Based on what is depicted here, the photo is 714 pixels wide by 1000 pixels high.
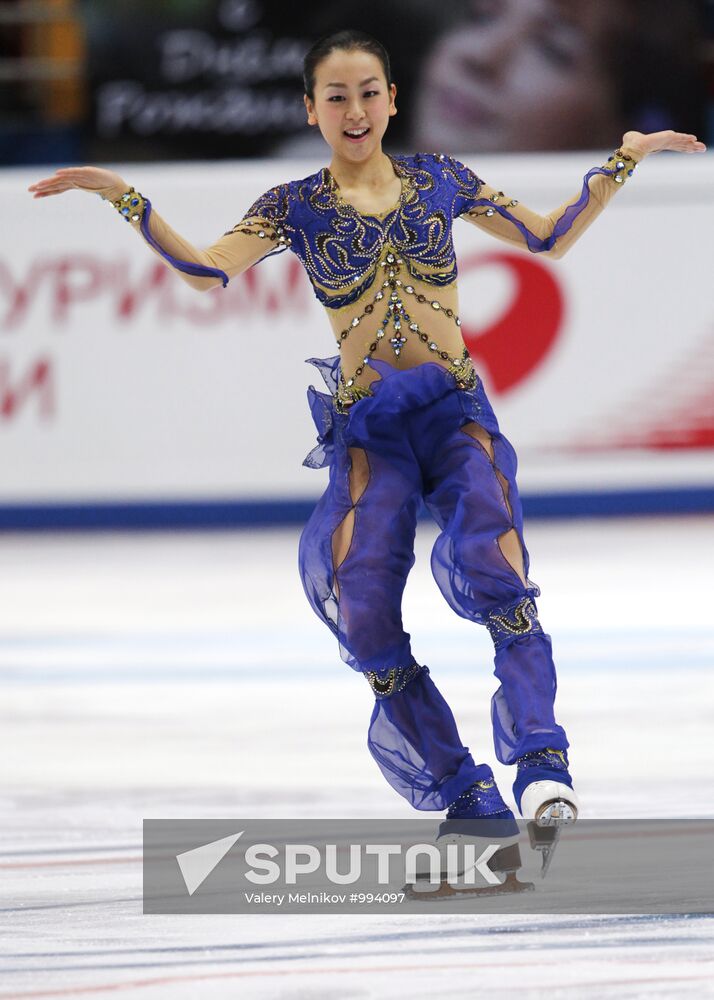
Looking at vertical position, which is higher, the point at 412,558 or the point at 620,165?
the point at 620,165

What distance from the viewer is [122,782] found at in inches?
143

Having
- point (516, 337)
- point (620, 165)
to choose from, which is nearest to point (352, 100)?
point (620, 165)

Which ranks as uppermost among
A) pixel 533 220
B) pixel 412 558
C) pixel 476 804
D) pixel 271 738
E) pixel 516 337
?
pixel 533 220

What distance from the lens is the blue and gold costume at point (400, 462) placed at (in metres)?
2.81

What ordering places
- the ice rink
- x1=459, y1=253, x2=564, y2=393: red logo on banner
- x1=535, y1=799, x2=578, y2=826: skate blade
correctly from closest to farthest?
the ice rink < x1=535, y1=799, x2=578, y2=826: skate blade < x1=459, y1=253, x2=564, y2=393: red logo on banner

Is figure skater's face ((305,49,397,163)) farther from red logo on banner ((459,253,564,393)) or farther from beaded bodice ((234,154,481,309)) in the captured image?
red logo on banner ((459,253,564,393))

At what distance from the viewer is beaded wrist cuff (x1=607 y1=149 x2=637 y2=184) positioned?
3150 millimetres

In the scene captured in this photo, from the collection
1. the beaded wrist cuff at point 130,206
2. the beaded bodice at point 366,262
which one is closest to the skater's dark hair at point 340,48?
the beaded bodice at point 366,262

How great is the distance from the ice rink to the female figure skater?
43cm

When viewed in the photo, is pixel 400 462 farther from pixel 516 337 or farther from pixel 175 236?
pixel 516 337

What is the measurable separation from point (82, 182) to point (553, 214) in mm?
927

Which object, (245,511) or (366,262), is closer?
(366,262)

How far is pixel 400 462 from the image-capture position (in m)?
2.89

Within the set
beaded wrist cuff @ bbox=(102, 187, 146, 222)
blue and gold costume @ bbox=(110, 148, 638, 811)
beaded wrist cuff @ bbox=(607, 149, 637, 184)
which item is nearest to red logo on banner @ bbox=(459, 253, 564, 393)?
beaded wrist cuff @ bbox=(607, 149, 637, 184)
